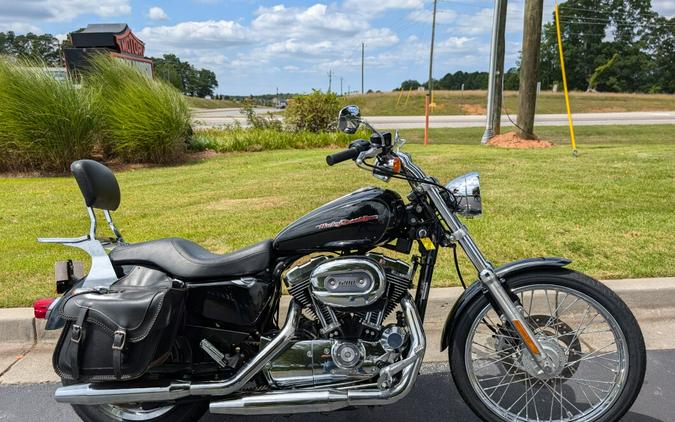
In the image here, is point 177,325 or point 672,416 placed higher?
point 177,325

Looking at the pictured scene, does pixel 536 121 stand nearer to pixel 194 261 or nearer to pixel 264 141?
pixel 264 141

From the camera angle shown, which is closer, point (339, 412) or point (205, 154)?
point (339, 412)

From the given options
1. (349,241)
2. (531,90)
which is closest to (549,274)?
(349,241)

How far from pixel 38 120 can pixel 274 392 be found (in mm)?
9233

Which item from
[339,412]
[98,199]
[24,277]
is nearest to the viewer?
[98,199]

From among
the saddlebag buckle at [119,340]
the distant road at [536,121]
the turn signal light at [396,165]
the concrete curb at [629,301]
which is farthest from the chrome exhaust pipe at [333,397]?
the distant road at [536,121]

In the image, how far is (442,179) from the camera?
23.4 feet

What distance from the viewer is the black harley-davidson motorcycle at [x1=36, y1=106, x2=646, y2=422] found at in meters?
2.14

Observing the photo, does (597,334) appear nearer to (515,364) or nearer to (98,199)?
(515,364)

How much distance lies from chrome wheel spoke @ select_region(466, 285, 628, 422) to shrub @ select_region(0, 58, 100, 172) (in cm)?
930

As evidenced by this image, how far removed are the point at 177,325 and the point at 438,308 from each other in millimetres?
1913

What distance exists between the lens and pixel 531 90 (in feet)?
36.6

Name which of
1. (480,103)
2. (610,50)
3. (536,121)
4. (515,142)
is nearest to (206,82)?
(480,103)

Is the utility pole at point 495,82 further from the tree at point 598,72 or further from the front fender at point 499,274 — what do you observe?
the tree at point 598,72
